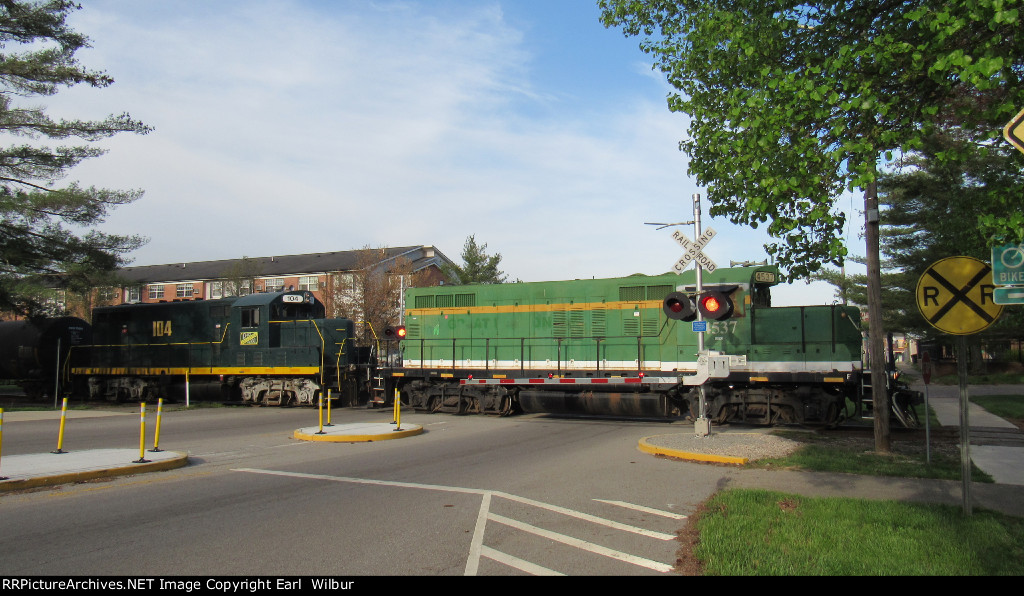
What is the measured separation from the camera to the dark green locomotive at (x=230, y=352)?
22.4 metres

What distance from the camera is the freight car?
15.0 metres

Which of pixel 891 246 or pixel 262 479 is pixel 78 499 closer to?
pixel 262 479

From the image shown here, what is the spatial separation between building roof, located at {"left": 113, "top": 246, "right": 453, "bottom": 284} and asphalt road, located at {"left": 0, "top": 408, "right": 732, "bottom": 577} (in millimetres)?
38406

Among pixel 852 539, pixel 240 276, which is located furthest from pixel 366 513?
pixel 240 276

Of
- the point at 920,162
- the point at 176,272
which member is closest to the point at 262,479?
the point at 920,162

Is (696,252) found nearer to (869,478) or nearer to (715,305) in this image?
(715,305)

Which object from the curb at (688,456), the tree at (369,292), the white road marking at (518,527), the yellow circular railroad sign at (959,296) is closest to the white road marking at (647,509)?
the white road marking at (518,527)

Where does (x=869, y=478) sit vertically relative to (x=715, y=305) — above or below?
below

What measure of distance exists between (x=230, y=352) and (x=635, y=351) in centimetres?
1469

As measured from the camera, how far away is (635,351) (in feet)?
56.5

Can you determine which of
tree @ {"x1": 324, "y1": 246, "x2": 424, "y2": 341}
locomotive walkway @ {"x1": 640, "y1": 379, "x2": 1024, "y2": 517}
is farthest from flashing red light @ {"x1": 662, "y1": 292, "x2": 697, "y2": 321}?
tree @ {"x1": 324, "y1": 246, "x2": 424, "y2": 341}

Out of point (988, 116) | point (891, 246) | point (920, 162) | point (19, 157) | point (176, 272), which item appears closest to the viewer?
point (988, 116)

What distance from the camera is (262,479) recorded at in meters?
9.22

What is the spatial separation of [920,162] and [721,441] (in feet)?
77.8
